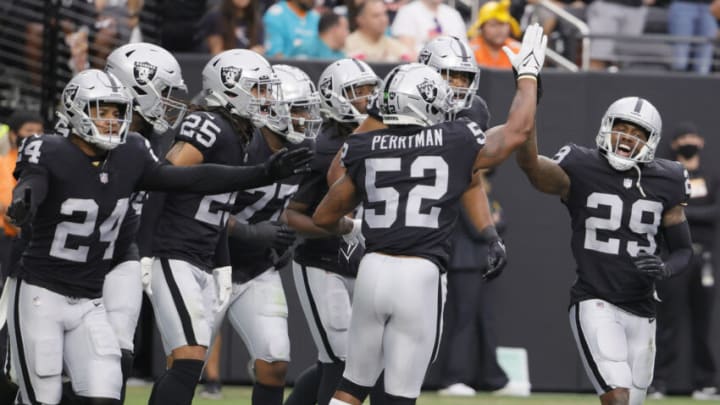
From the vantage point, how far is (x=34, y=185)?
→ 6.25 metres

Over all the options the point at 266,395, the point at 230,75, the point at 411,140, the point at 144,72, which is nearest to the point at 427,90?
the point at 411,140

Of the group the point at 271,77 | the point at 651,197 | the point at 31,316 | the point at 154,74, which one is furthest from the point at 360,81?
the point at 31,316

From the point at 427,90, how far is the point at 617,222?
1.45 meters

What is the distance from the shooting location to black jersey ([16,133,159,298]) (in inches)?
254

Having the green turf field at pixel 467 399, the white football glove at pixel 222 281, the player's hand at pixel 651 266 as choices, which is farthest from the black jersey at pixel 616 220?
the green turf field at pixel 467 399

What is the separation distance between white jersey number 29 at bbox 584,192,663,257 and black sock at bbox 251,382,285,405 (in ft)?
5.95

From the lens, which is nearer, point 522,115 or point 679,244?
point 522,115

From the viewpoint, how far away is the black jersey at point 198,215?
7.44 meters

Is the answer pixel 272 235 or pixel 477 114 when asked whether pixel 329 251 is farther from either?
pixel 477 114

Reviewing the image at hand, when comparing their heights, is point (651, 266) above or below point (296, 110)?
below

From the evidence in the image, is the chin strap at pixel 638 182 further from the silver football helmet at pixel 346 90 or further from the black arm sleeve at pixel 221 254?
the black arm sleeve at pixel 221 254

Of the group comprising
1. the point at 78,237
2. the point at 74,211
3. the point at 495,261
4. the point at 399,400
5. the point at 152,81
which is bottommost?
the point at 399,400

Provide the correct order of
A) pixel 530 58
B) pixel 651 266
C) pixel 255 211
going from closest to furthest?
1. pixel 530 58
2. pixel 651 266
3. pixel 255 211

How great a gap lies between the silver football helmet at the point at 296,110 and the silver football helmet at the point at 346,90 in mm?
88
